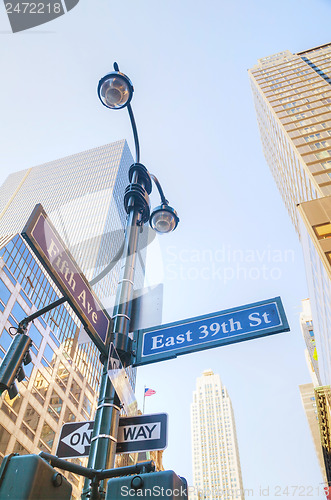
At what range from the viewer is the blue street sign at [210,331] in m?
4.28

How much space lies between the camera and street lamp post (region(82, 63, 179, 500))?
10.7 feet

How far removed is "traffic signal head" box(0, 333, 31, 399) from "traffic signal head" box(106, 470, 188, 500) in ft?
4.90

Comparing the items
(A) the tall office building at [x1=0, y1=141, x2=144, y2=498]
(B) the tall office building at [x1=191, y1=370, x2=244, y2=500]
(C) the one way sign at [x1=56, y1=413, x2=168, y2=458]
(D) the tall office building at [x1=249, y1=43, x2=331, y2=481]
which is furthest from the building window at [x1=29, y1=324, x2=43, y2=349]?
(B) the tall office building at [x1=191, y1=370, x2=244, y2=500]

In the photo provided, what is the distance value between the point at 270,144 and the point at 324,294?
5505 centimetres

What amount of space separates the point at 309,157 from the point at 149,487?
5725cm

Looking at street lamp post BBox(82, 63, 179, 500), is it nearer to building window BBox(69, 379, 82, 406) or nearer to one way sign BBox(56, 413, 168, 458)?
one way sign BBox(56, 413, 168, 458)

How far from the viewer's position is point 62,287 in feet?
12.3

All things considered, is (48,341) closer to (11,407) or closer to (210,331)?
(11,407)

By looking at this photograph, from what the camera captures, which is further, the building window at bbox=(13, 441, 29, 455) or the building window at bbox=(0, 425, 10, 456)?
the building window at bbox=(13, 441, 29, 455)

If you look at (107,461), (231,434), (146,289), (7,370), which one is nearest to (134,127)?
(146,289)

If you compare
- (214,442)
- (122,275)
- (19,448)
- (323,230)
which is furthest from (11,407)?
(214,442)

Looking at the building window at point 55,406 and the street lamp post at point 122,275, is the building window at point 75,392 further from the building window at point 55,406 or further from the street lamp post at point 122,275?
the street lamp post at point 122,275

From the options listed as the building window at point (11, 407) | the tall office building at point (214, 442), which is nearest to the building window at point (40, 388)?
the building window at point (11, 407)

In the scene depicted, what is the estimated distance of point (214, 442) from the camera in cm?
15300
